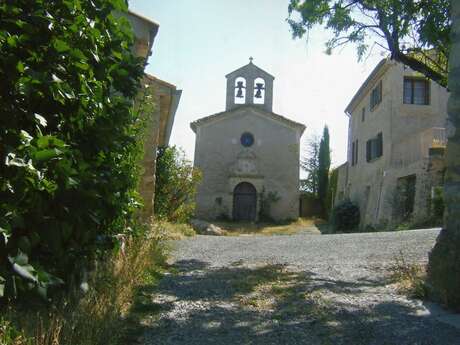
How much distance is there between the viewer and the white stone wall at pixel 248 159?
26625mm

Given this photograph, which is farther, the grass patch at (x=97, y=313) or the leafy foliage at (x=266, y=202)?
the leafy foliage at (x=266, y=202)

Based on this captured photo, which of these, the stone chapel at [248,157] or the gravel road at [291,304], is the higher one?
the stone chapel at [248,157]

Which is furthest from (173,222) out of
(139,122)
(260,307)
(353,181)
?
(353,181)

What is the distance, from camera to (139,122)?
5.02 m

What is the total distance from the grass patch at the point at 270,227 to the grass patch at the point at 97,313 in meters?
17.3

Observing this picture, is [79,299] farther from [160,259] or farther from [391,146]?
[391,146]

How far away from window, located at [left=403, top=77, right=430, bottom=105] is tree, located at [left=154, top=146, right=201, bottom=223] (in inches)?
419

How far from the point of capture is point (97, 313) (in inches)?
114

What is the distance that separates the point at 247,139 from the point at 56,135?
82.8 ft

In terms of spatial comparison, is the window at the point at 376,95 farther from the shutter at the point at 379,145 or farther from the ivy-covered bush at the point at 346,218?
the ivy-covered bush at the point at 346,218

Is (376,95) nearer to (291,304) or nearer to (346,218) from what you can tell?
(346,218)

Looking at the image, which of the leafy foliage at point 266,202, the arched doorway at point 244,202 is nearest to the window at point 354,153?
the leafy foliage at point 266,202

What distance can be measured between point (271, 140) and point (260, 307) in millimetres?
23922

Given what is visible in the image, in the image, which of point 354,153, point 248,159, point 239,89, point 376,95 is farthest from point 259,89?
point 376,95
